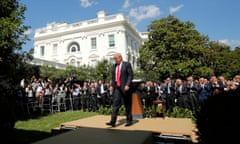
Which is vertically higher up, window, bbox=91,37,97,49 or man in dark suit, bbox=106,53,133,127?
window, bbox=91,37,97,49

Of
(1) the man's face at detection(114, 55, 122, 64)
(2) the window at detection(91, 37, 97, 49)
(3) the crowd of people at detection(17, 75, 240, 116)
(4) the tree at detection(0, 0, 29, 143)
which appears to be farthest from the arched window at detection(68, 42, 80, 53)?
(1) the man's face at detection(114, 55, 122, 64)

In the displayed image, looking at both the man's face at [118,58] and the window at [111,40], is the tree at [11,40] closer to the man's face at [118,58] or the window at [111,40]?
the man's face at [118,58]

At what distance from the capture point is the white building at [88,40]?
42.1 metres

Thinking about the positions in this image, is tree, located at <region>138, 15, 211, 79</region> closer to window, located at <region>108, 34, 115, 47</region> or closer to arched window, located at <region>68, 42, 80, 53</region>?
window, located at <region>108, 34, 115, 47</region>

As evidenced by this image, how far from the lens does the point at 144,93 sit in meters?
12.3

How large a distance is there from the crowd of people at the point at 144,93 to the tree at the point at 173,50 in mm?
14972

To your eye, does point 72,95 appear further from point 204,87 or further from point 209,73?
point 209,73

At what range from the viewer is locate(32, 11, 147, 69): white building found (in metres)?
42.1

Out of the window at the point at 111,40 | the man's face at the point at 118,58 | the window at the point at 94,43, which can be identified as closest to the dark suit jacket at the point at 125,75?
the man's face at the point at 118,58

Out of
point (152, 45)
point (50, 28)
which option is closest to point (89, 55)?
point (50, 28)

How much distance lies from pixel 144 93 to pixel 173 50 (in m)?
17.8

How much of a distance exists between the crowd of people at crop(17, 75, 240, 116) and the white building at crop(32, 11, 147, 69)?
1047 inches

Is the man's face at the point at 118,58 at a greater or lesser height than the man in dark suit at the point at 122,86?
greater

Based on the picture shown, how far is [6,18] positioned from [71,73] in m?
20.8
